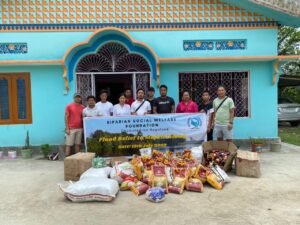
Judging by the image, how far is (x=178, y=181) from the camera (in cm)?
431

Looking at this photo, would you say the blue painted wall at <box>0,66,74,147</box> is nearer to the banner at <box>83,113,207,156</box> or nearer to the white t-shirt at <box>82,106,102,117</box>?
the white t-shirt at <box>82,106,102,117</box>

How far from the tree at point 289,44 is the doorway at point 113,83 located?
1302 centimetres

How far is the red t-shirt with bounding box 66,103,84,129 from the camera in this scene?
20.2 ft

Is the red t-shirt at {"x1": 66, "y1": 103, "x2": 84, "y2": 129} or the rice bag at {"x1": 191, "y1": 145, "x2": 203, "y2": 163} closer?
the rice bag at {"x1": 191, "y1": 145, "x2": 203, "y2": 163}

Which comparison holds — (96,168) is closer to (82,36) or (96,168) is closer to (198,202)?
(198,202)

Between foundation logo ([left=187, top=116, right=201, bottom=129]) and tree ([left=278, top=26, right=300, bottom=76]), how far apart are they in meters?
14.3

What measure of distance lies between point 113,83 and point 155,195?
5.01 metres

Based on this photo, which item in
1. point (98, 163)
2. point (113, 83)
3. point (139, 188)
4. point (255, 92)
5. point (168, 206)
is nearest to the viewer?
point (168, 206)

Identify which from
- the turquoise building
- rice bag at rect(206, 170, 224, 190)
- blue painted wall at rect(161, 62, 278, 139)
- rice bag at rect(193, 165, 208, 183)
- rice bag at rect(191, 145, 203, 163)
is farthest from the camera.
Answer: blue painted wall at rect(161, 62, 278, 139)

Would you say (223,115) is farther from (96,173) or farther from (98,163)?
(96,173)

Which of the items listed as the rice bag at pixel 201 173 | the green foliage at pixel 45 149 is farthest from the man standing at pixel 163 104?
the green foliage at pixel 45 149

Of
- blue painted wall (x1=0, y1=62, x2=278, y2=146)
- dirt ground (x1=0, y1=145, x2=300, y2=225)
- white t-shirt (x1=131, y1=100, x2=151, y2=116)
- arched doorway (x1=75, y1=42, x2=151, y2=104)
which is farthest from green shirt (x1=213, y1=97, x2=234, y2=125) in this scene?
arched doorway (x1=75, y1=42, x2=151, y2=104)

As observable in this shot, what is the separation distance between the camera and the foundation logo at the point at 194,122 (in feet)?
19.3

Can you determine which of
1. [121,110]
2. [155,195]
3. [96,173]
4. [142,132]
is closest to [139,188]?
[155,195]
